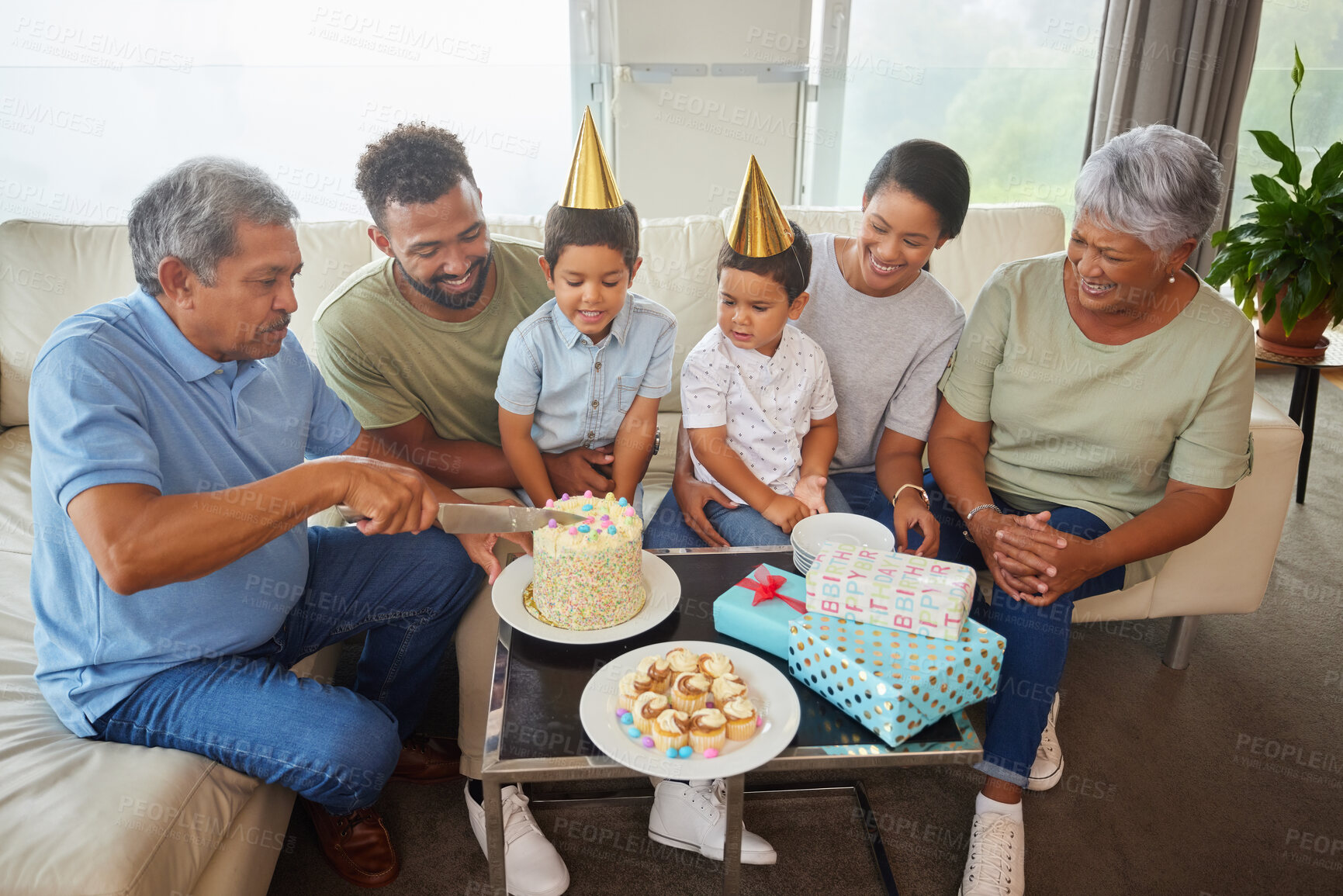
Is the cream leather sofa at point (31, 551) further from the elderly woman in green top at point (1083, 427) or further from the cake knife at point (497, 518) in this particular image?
the cake knife at point (497, 518)

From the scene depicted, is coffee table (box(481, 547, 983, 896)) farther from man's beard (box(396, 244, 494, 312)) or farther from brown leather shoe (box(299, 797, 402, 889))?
man's beard (box(396, 244, 494, 312))

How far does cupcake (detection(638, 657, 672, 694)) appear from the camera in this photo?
1.27 metres

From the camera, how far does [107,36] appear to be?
119 inches

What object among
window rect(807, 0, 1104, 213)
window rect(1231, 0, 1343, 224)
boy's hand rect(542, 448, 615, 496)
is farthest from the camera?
window rect(1231, 0, 1343, 224)

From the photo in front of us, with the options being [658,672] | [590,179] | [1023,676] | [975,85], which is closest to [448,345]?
[590,179]

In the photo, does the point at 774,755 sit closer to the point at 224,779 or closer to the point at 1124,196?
the point at 224,779

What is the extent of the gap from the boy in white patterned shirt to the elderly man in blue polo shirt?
0.67 meters

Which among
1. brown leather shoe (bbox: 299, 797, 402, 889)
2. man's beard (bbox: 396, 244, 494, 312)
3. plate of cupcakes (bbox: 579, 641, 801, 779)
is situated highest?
man's beard (bbox: 396, 244, 494, 312)

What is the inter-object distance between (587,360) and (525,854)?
95cm

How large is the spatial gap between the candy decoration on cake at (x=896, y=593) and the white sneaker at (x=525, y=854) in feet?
2.33

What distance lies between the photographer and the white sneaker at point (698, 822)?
1.67 m

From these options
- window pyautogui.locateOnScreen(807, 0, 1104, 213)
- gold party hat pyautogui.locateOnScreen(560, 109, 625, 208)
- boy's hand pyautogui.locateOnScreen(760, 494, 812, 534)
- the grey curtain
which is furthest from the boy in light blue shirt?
the grey curtain

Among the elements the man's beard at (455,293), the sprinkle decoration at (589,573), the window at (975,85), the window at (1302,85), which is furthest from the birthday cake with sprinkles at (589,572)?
the window at (1302,85)

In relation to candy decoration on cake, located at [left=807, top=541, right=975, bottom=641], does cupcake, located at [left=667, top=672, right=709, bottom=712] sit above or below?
below
